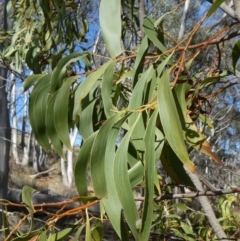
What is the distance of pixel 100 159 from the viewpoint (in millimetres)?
776

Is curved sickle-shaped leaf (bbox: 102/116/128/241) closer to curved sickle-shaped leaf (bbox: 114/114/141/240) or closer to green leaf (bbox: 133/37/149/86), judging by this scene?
curved sickle-shaped leaf (bbox: 114/114/141/240)

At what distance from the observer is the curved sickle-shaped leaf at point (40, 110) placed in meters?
1.06

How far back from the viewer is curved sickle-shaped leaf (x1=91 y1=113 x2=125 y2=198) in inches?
29.8

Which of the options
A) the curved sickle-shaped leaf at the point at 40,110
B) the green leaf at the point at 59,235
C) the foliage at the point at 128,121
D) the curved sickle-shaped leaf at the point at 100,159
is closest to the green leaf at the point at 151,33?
the foliage at the point at 128,121


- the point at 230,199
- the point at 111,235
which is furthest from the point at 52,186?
the point at 230,199

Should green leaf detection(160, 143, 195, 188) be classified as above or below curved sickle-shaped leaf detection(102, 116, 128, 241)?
above

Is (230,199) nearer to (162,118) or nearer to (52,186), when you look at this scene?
(162,118)

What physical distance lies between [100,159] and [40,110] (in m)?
0.35

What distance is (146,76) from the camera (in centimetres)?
85

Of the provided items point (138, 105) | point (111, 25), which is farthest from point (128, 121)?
point (111, 25)

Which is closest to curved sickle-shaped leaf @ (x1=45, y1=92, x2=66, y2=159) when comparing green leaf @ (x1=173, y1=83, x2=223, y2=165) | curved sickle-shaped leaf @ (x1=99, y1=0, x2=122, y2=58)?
curved sickle-shaped leaf @ (x1=99, y1=0, x2=122, y2=58)

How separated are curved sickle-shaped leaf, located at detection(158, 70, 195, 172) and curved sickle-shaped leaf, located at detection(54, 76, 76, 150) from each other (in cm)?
30

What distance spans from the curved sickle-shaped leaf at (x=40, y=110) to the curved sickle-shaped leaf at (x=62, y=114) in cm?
10

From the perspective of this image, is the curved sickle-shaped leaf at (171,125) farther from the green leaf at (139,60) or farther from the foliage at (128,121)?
the green leaf at (139,60)
